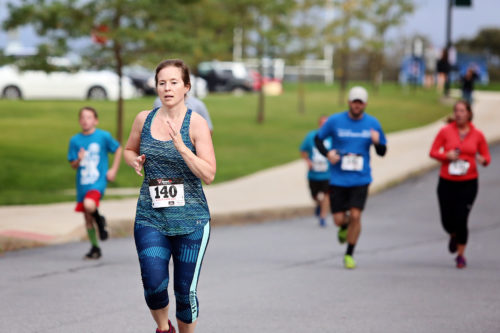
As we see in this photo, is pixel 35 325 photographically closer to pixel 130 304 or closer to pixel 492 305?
pixel 130 304

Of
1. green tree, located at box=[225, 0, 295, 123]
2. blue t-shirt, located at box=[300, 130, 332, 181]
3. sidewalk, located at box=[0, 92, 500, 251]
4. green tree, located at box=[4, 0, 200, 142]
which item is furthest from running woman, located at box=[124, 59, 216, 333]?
green tree, located at box=[225, 0, 295, 123]

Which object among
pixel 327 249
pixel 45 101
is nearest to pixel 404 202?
pixel 327 249

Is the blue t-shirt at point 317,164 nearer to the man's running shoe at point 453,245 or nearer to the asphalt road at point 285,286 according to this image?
the asphalt road at point 285,286

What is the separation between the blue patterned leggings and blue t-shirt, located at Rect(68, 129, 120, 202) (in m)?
4.51

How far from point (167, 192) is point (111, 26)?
1472 centimetres

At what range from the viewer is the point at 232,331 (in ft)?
20.8

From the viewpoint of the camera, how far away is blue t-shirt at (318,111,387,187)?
946 cm

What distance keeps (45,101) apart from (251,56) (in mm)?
8205

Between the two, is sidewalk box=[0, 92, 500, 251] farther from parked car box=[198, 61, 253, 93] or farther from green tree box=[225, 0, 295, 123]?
parked car box=[198, 61, 253, 93]

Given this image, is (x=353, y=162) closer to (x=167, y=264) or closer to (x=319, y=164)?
(x=319, y=164)

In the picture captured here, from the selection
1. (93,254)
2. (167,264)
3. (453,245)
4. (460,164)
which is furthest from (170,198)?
(453,245)

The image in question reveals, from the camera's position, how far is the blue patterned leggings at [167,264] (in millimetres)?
5012

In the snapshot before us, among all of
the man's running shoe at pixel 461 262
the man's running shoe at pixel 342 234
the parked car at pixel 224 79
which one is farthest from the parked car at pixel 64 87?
the man's running shoe at pixel 461 262

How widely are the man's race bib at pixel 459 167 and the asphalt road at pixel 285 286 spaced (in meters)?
1.00
